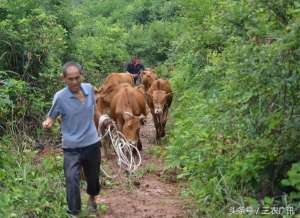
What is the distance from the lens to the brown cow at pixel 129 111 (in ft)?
32.9

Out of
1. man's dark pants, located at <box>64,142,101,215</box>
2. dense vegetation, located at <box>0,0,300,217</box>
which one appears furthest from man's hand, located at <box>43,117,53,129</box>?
dense vegetation, located at <box>0,0,300,217</box>

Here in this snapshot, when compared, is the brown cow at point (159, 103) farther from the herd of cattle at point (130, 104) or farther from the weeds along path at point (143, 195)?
the weeds along path at point (143, 195)

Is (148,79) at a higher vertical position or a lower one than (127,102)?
lower

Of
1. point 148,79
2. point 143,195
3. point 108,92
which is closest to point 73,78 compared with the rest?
point 143,195

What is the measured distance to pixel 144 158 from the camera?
1062cm

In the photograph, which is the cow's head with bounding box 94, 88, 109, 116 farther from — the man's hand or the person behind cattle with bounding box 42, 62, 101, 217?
the man's hand

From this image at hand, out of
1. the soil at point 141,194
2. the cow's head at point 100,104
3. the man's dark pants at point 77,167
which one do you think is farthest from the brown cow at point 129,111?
the man's dark pants at point 77,167

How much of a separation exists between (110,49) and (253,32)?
17438mm

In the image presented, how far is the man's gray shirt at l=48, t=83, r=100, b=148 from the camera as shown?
617 centimetres

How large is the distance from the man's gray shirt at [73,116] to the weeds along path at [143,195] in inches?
43.4

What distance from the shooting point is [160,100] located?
12.8 metres

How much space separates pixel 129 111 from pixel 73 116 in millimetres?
4526

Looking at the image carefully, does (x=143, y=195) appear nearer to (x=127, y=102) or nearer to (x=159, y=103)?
(x=127, y=102)

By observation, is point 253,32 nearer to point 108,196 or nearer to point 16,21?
point 108,196
